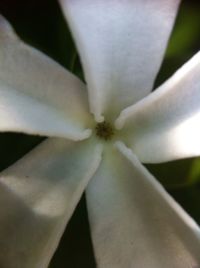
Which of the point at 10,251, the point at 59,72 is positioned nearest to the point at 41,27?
the point at 59,72

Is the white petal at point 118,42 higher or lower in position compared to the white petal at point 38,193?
higher

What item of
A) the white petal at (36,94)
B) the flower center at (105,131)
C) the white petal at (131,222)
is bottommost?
the white petal at (131,222)

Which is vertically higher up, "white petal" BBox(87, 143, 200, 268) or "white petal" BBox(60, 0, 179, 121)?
"white petal" BBox(60, 0, 179, 121)

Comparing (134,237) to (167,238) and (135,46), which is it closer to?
(167,238)

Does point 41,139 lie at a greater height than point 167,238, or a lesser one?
greater

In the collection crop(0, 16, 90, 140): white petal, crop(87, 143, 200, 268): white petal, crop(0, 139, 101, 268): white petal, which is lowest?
crop(87, 143, 200, 268): white petal
